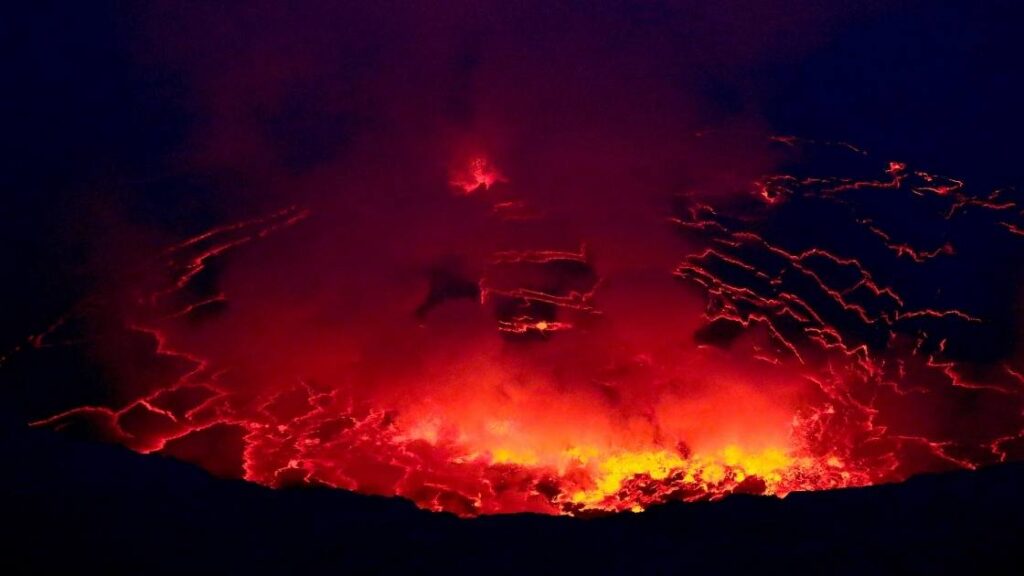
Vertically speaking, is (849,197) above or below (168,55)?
below

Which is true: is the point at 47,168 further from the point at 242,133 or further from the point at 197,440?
the point at 197,440

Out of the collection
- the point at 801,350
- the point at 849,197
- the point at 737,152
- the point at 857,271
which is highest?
the point at 737,152

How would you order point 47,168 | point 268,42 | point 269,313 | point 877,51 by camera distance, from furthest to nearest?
point 877,51 → point 268,42 → point 47,168 → point 269,313

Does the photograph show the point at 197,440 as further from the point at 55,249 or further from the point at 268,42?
the point at 268,42

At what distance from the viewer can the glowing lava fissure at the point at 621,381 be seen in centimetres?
508

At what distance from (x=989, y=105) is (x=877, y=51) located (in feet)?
4.29

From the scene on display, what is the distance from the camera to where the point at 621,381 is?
18.7ft

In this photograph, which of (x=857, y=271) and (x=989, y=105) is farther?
(x=989, y=105)

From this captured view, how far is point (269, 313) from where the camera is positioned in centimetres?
596

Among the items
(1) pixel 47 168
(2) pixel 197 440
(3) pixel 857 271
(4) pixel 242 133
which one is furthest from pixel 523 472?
(1) pixel 47 168

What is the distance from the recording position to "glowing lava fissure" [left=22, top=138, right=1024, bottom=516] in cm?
508

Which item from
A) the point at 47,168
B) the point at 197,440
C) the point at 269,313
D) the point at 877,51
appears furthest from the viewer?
the point at 877,51

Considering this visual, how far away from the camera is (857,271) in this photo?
21.3 ft

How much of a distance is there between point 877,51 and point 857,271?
2.94 metres
